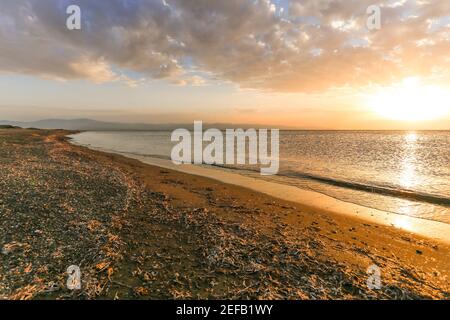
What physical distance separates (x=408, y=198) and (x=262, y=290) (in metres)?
16.3

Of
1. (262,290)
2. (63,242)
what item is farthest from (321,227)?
(63,242)

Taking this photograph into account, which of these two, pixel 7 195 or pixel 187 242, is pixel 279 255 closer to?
pixel 187 242

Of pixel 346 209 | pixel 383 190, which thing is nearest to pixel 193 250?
pixel 346 209

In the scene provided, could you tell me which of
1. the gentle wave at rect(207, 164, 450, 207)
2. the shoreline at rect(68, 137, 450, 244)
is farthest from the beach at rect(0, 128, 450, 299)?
the gentle wave at rect(207, 164, 450, 207)

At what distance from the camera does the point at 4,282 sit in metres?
5.33

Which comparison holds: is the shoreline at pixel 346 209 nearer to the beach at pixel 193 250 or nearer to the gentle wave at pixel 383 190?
the beach at pixel 193 250

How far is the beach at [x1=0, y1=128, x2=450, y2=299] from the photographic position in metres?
5.71

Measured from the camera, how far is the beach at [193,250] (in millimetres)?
5715

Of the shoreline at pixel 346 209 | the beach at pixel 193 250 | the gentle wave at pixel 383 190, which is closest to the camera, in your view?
the beach at pixel 193 250

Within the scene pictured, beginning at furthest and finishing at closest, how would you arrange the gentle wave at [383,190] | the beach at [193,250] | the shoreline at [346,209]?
the gentle wave at [383,190], the shoreline at [346,209], the beach at [193,250]

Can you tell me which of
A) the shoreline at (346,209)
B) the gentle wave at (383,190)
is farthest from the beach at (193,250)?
the gentle wave at (383,190)

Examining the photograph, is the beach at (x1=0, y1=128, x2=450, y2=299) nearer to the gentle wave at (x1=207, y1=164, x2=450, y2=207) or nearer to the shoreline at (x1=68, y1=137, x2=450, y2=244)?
the shoreline at (x1=68, y1=137, x2=450, y2=244)

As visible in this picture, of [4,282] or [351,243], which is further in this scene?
[351,243]

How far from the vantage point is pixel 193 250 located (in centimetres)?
762
